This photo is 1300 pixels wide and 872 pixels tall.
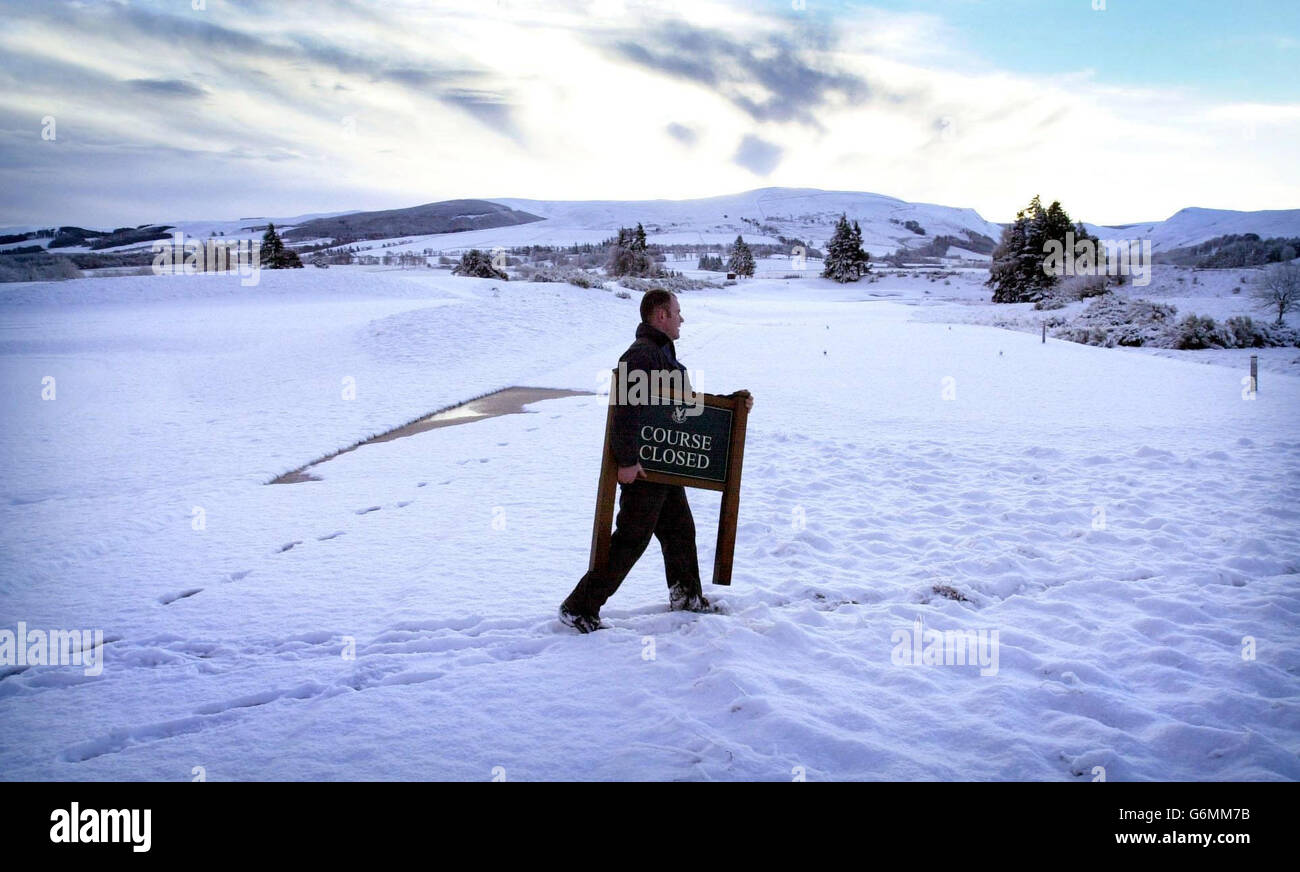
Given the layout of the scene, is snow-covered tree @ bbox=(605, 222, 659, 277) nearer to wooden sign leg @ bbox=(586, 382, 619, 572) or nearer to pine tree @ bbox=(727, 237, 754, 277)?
pine tree @ bbox=(727, 237, 754, 277)

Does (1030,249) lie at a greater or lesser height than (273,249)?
greater

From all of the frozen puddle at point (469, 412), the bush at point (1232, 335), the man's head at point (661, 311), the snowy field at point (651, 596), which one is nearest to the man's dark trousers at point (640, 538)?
the snowy field at point (651, 596)

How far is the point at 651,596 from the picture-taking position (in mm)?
5242

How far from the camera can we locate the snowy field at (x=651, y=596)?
337 centimetres

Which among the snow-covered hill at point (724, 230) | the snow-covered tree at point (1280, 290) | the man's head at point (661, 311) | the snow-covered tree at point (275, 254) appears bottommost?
the man's head at point (661, 311)

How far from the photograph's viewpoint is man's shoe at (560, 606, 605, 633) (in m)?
4.51

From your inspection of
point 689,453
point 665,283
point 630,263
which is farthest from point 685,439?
point 630,263

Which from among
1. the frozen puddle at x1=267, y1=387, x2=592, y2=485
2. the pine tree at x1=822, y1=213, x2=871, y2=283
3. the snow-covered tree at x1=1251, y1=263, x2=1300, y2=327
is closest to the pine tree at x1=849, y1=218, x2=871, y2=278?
the pine tree at x1=822, y1=213, x2=871, y2=283

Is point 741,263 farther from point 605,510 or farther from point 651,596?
point 605,510

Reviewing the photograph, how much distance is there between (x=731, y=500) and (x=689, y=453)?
0.47 metres

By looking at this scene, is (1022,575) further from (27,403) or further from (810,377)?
(27,403)

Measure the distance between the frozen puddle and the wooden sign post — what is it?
227 inches

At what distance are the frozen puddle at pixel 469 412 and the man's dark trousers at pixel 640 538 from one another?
5647 millimetres

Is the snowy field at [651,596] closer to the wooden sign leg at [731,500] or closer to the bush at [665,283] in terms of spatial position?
the wooden sign leg at [731,500]
